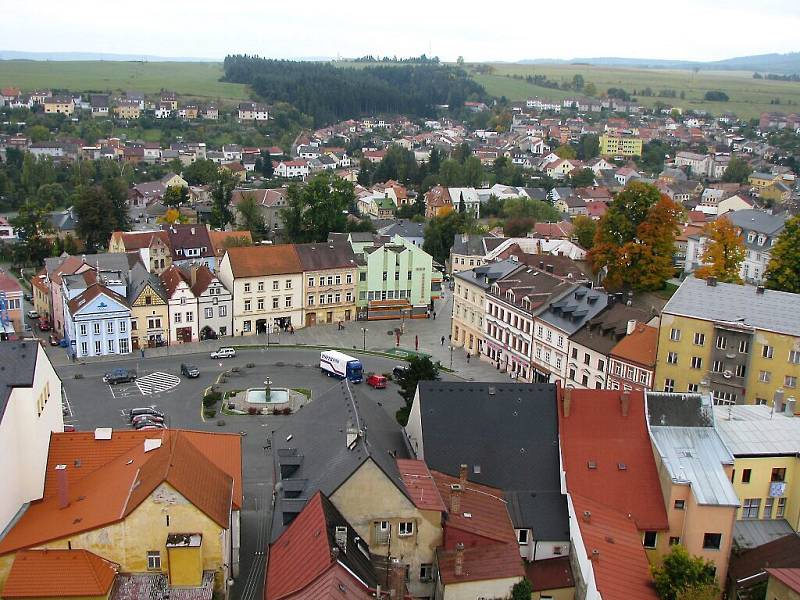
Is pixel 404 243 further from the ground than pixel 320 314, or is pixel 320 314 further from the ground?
pixel 404 243

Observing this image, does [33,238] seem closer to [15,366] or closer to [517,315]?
[517,315]

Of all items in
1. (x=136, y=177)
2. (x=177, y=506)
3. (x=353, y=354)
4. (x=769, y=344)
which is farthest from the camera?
(x=136, y=177)

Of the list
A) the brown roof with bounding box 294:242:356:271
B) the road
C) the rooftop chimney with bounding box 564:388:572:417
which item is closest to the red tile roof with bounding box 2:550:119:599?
the road

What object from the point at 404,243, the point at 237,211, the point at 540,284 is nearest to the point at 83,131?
the point at 237,211

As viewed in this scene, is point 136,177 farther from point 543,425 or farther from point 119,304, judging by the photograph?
point 543,425

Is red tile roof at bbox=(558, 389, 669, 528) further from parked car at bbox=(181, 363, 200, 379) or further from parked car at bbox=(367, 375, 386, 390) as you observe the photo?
parked car at bbox=(181, 363, 200, 379)

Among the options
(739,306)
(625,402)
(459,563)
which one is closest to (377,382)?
(625,402)
